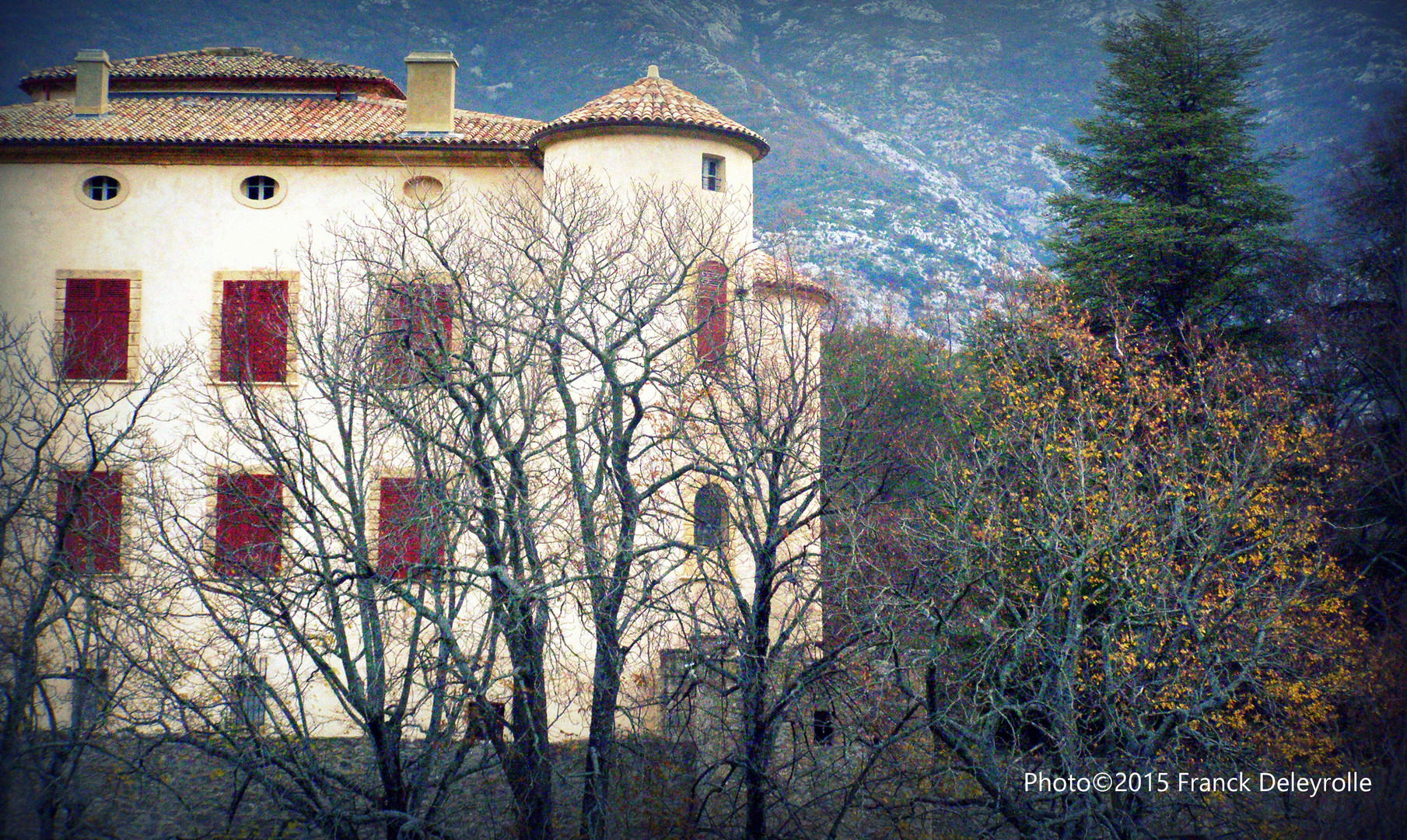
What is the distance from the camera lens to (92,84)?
2125 cm

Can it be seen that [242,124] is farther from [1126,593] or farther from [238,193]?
[1126,593]

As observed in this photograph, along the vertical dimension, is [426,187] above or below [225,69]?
below

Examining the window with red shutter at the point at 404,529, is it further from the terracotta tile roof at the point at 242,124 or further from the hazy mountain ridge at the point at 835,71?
the hazy mountain ridge at the point at 835,71

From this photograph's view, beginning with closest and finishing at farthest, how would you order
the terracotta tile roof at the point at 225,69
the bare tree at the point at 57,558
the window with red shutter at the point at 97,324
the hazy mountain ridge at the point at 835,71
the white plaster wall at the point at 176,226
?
the bare tree at the point at 57,558 < the window with red shutter at the point at 97,324 < the white plaster wall at the point at 176,226 < the terracotta tile roof at the point at 225,69 < the hazy mountain ridge at the point at 835,71

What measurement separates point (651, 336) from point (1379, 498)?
14024 mm

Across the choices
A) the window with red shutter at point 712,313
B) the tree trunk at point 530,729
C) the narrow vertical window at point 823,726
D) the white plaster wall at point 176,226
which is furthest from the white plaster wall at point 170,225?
the narrow vertical window at point 823,726

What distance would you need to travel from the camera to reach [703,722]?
1738 cm

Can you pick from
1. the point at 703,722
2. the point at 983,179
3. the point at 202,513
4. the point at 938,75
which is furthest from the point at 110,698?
the point at 938,75

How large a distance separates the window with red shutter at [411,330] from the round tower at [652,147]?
482cm

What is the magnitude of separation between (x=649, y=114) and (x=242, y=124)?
805 centimetres

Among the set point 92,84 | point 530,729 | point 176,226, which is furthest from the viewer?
point 92,84

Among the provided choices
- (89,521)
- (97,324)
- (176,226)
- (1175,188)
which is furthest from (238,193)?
(1175,188)

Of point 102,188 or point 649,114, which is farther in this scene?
point 102,188

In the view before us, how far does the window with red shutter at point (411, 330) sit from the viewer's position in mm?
13461
